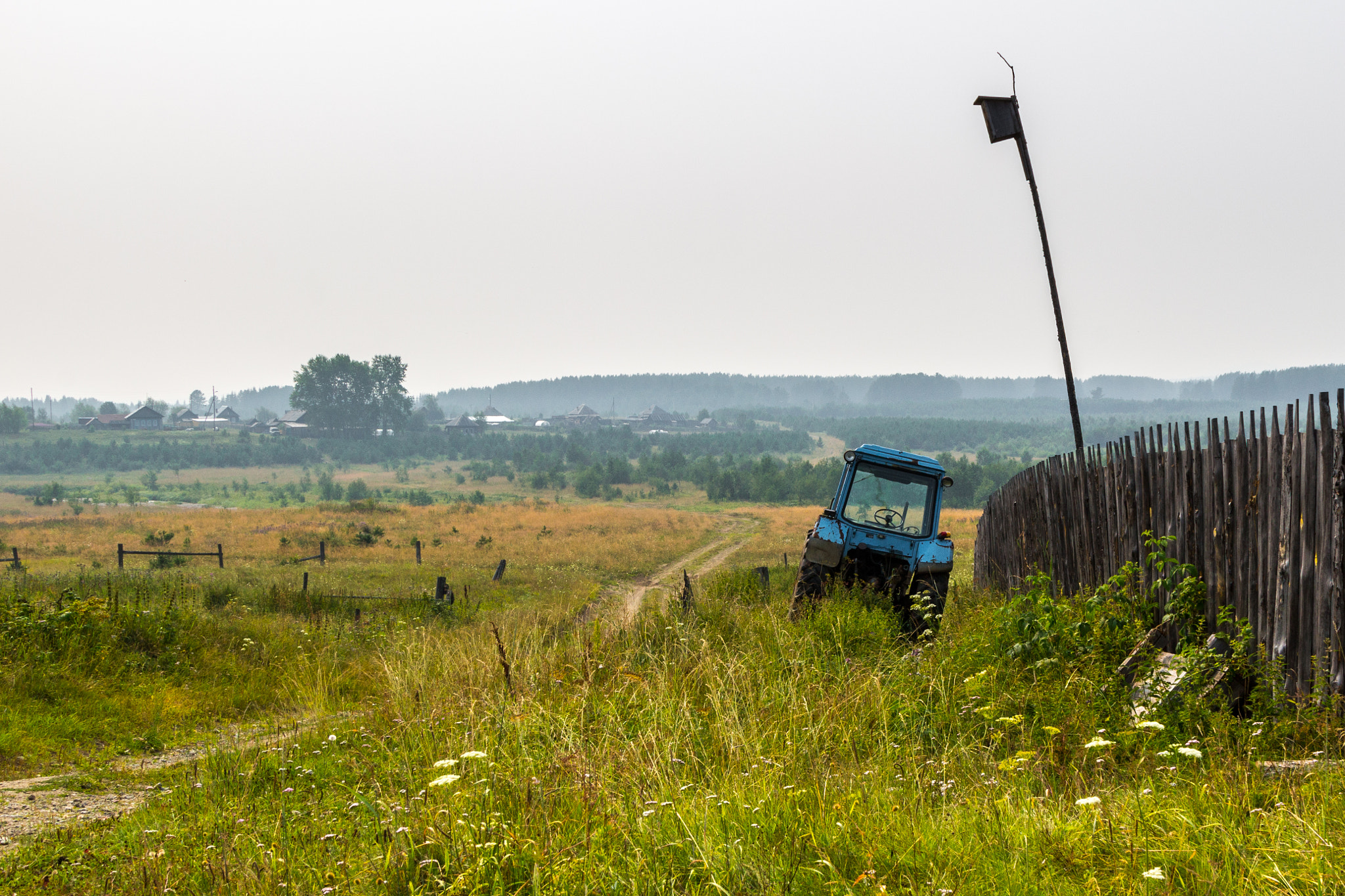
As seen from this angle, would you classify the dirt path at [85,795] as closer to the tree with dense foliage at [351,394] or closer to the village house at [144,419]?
the tree with dense foliage at [351,394]

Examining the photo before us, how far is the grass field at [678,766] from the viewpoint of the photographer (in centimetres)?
298

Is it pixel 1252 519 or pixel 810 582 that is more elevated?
pixel 1252 519

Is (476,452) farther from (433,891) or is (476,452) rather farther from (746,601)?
(433,891)

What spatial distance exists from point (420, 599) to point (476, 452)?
112147mm

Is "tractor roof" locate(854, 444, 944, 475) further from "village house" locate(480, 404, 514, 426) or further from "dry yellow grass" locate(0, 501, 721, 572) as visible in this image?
"village house" locate(480, 404, 514, 426)

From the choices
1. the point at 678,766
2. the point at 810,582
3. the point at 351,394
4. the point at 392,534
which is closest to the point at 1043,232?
the point at 810,582

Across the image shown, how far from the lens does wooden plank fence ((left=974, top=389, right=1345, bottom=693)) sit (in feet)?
13.3

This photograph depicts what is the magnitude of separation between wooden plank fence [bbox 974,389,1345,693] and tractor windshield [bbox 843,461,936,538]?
259 cm

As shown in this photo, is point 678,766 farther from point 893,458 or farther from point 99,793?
point 893,458

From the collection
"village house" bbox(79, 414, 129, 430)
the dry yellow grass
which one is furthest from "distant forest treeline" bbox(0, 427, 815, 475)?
the dry yellow grass

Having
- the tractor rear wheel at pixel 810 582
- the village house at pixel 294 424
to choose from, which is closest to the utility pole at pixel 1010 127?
the tractor rear wheel at pixel 810 582

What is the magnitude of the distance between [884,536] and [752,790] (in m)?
6.33

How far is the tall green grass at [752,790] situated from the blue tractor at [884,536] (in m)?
2.50

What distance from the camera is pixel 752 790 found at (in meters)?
3.65
